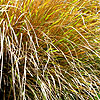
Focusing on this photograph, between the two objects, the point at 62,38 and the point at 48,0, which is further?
the point at 48,0

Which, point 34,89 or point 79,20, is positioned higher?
point 79,20

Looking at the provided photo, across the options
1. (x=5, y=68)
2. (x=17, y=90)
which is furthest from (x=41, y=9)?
(x=17, y=90)

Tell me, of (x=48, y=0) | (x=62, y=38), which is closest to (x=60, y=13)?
(x=48, y=0)

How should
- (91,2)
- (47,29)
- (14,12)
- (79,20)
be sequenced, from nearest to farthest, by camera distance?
(14,12) < (47,29) < (79,20) < (91,2)

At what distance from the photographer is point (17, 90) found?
1144 millimetres

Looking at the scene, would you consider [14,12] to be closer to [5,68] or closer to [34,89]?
[5,68]

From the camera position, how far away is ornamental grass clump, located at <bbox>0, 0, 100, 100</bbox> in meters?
1.11

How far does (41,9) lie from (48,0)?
0.36 ft

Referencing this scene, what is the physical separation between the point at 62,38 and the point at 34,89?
43cm

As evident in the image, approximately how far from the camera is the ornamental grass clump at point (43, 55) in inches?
43.5

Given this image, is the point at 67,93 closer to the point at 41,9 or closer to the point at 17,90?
the point at 17,90

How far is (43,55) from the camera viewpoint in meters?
1.25

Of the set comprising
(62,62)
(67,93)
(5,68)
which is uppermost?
(5,68)

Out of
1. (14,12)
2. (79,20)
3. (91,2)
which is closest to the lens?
(14,12)
